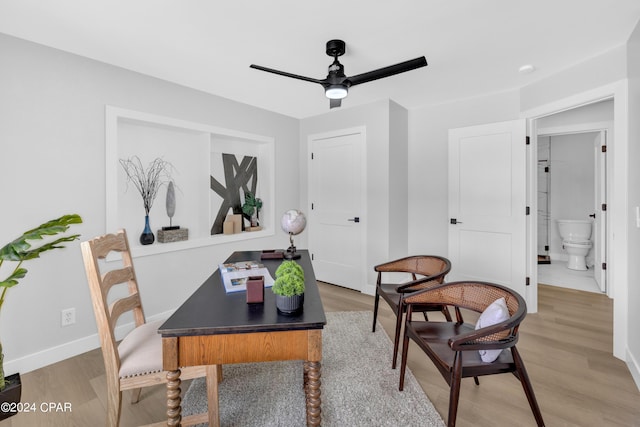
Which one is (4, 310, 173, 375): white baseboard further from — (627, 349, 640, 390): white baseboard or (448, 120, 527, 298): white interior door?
(627, 349, 640, 390): white baseboard

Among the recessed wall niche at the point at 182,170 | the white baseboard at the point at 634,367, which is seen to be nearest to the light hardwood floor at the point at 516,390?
the white baseboard at the point at 634,367

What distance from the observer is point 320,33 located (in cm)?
209

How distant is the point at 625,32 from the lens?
6.84 ft

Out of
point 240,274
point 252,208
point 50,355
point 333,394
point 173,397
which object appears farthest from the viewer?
point 252,208

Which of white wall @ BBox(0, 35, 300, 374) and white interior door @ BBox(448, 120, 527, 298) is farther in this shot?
white interior door @ BBox(448, 120, 527, 298)

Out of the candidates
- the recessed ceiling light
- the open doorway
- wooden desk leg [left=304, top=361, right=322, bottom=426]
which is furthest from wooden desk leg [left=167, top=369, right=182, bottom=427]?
the open doorway

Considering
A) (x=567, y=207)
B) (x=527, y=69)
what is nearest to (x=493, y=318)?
(x=527, y=69)

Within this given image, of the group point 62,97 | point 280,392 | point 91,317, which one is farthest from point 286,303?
point 62,97

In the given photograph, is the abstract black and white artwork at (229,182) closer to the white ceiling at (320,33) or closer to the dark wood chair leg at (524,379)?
the white ceiling at (320,33)

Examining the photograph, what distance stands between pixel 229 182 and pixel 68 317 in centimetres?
207

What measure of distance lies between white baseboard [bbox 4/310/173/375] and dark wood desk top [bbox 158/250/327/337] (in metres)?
1.66

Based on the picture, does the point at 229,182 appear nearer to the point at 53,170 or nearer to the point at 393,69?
the point at 53,170

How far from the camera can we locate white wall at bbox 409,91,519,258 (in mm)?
3549

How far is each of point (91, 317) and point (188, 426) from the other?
→ 1.60 meters
